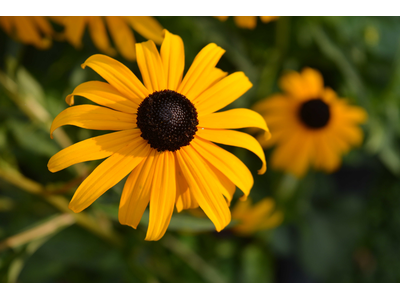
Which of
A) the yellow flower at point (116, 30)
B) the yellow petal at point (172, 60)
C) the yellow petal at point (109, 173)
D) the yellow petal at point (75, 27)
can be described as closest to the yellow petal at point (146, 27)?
the yellow flower at point (116, 30)

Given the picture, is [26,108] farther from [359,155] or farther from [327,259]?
[327,259]

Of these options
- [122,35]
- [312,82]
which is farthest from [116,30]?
[312,82]

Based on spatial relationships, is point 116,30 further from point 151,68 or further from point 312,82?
point 312,82

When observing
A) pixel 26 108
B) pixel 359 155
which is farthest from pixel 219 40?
pixel 359 155

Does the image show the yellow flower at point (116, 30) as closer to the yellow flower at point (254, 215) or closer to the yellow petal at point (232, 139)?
the yellow petal at point (232, 139)

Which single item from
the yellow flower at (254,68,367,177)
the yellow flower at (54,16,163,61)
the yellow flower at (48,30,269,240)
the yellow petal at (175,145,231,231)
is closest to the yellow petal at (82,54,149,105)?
the yellow flower at (48,30,269,240)

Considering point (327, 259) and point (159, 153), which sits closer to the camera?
point (159, 153)

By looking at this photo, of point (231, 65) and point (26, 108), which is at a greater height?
point (231, 65)
